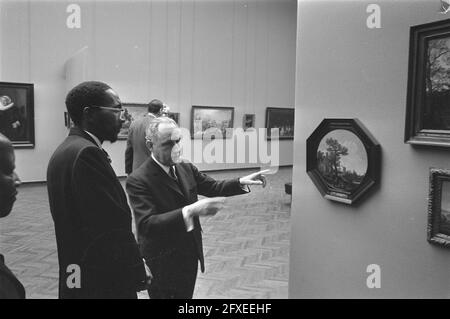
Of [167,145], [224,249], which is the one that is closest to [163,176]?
[167,145]

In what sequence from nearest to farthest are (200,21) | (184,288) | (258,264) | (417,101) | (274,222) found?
(417,101), (184,288), (258,264), (274,222), (200,21)

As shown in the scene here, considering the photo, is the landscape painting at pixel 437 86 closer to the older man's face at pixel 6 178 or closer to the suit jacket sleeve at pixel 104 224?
the suit jacket sleeve at pixel 104 224

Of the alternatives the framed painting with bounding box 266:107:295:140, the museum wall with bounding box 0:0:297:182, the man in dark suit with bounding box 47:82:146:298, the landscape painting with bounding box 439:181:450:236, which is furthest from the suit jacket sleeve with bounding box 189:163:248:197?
the framed painting with bounding box 266:107:295:140

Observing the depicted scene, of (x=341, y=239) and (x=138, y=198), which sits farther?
(x=341, y=239)

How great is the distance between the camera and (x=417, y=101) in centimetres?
229

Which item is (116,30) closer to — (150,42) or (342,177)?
(150,42)

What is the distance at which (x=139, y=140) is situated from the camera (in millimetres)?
4453

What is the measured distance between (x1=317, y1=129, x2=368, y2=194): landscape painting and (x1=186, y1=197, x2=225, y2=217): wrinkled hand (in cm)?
102

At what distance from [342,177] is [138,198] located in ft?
4.48

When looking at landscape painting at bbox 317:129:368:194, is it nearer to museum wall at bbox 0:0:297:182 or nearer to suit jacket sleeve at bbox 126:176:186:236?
suit jacket sleeve at bbox 126:176:186:236

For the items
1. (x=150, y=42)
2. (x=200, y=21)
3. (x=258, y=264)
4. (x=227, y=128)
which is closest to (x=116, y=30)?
(x=150, y=42)

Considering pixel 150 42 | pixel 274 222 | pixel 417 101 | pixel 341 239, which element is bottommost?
pixel 274 222

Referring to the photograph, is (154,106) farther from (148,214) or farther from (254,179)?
(148,214)

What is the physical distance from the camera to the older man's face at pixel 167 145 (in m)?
2.38
